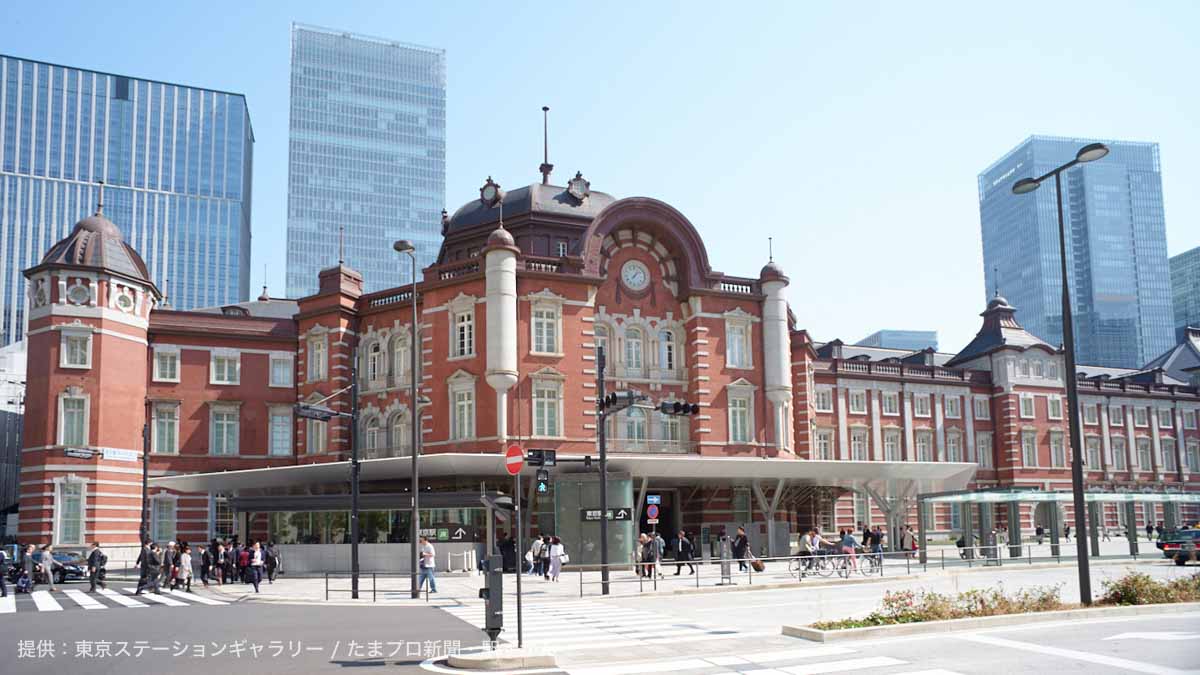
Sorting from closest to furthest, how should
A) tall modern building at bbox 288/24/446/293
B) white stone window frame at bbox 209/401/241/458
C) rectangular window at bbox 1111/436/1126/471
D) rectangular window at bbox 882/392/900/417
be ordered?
white stone window frame at bbox 209/401/241/458
rectangular window at bbox 882/392/900/417
rectangular window at bbox 1111/436/1126/471
tall modern building at bbox 288/24/446/293

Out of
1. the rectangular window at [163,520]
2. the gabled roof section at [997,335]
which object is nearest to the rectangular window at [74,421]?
the rectangular window at [163,520]

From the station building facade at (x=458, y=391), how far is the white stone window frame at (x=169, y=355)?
0.09 m

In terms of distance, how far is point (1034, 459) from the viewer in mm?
65875

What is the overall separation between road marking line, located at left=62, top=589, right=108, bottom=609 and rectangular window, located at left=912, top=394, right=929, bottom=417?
160ft

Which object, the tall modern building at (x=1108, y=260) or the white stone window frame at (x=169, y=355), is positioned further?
the tall modern building at (x=1108, y=260)

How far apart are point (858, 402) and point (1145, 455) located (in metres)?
24.3

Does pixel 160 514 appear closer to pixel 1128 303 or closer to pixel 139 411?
pixel 139 411

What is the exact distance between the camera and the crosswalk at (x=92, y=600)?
23439mm

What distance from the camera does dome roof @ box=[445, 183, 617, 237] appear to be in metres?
46.3

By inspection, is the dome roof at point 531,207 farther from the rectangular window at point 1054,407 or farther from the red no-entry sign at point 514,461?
the rectangular window at point 1054,407

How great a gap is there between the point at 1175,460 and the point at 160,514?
215ft

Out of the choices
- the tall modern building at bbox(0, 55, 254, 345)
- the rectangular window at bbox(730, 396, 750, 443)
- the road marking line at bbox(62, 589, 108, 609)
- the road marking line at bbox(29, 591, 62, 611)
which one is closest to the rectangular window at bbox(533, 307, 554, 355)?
the rectangular window at bbox(730, 396, 750, 443)

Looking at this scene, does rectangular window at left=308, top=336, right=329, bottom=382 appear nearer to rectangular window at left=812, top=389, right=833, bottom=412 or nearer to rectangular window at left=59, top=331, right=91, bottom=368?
rectangular window at left=59, top=331, right=91, bottom=368

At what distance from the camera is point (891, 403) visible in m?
64.1
